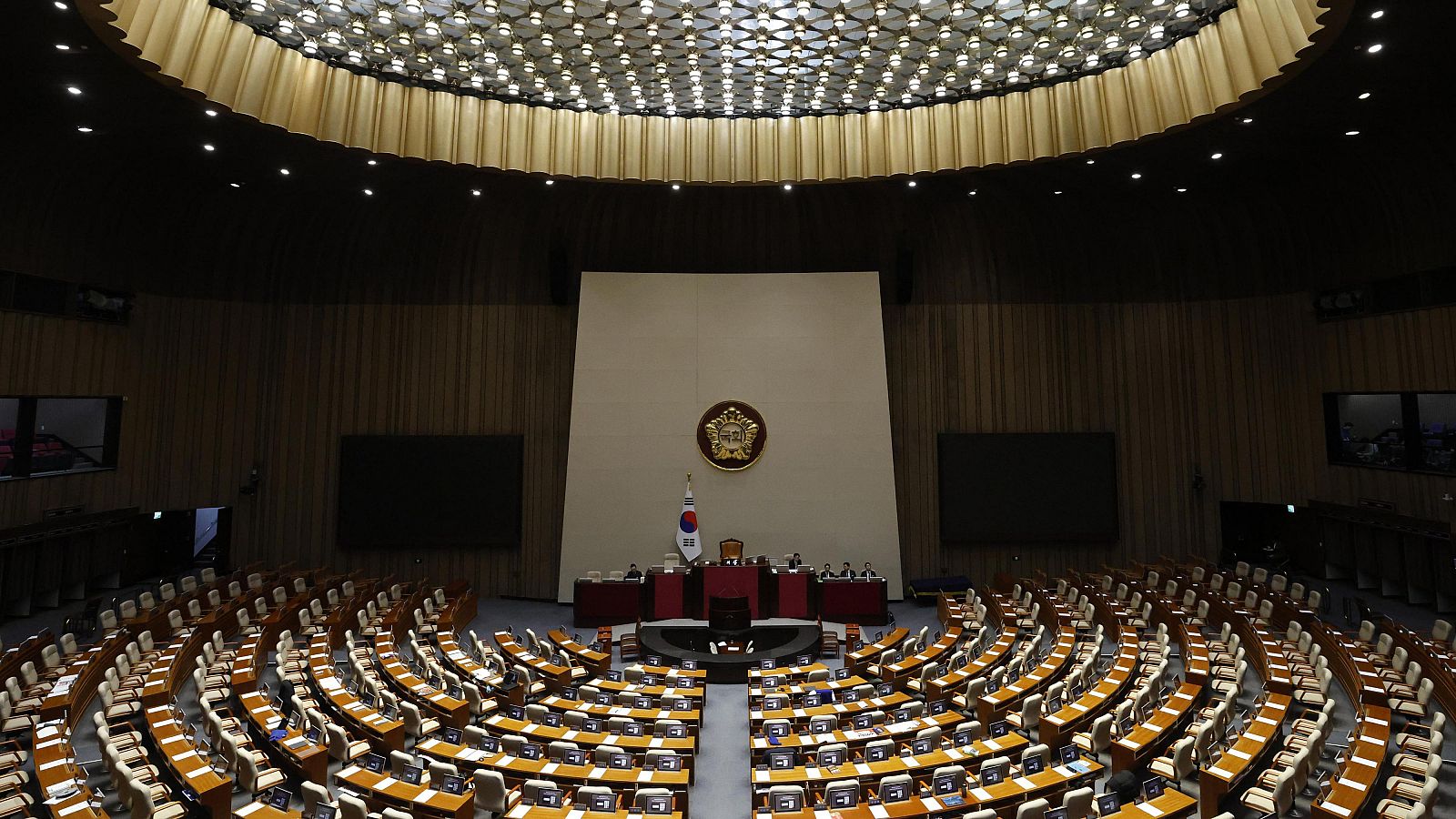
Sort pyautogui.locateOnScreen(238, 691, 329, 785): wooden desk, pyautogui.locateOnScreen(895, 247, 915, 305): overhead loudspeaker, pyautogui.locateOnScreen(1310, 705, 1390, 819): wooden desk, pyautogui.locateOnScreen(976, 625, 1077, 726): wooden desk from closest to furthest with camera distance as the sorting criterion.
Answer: pyautogui.locateOnScreen(1310, 705, 1390, 819): wooden desk, pyautogui.locateOnScreen(238, 691, 329, 785): wooden desk, pyautogui.locateOnScreen(976, 625, 1077, 726): wooden desk, pyautogui.locateOnScreen(895, 247, 915, 305): overhead loudspeaker

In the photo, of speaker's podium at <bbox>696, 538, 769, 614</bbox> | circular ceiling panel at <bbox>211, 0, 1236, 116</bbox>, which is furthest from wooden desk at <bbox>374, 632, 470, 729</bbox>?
circular ceiling panel at <bbox>211, 0, 1236, 116</bbox>

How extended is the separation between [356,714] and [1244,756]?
33.4 ft

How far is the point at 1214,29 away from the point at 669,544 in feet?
46.7

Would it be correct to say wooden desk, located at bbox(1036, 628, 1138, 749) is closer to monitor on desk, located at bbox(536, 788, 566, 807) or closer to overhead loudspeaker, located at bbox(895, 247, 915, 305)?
monitor on desk, located at bbox(536, 788, 566, 807)

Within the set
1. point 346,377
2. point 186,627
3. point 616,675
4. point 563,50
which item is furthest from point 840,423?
point 186,627

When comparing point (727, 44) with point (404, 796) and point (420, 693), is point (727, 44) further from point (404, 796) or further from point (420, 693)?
point (404, 796)

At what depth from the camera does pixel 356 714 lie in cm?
972

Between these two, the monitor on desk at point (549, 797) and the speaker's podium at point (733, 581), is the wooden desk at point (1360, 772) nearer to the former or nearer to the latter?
the monitor on desk at point (549, 797)

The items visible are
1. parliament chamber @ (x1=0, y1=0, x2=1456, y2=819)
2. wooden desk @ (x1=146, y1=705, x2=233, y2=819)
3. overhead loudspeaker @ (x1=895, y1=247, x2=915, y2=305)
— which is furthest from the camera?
overhead loudspeaker @ (x1=895, y1=247, x2=915, y2=305)

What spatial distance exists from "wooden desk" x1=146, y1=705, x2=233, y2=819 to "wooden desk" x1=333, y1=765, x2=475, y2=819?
102cm

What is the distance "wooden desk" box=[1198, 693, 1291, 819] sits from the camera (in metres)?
7.47

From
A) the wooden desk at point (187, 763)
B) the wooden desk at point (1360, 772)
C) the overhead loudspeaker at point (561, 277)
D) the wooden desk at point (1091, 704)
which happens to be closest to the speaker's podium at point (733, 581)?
the wooden desk at point (1091, 704)

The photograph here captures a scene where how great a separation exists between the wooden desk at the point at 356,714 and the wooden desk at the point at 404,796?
1200 millimetres

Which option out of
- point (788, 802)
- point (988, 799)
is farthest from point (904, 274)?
point (788, 802)
